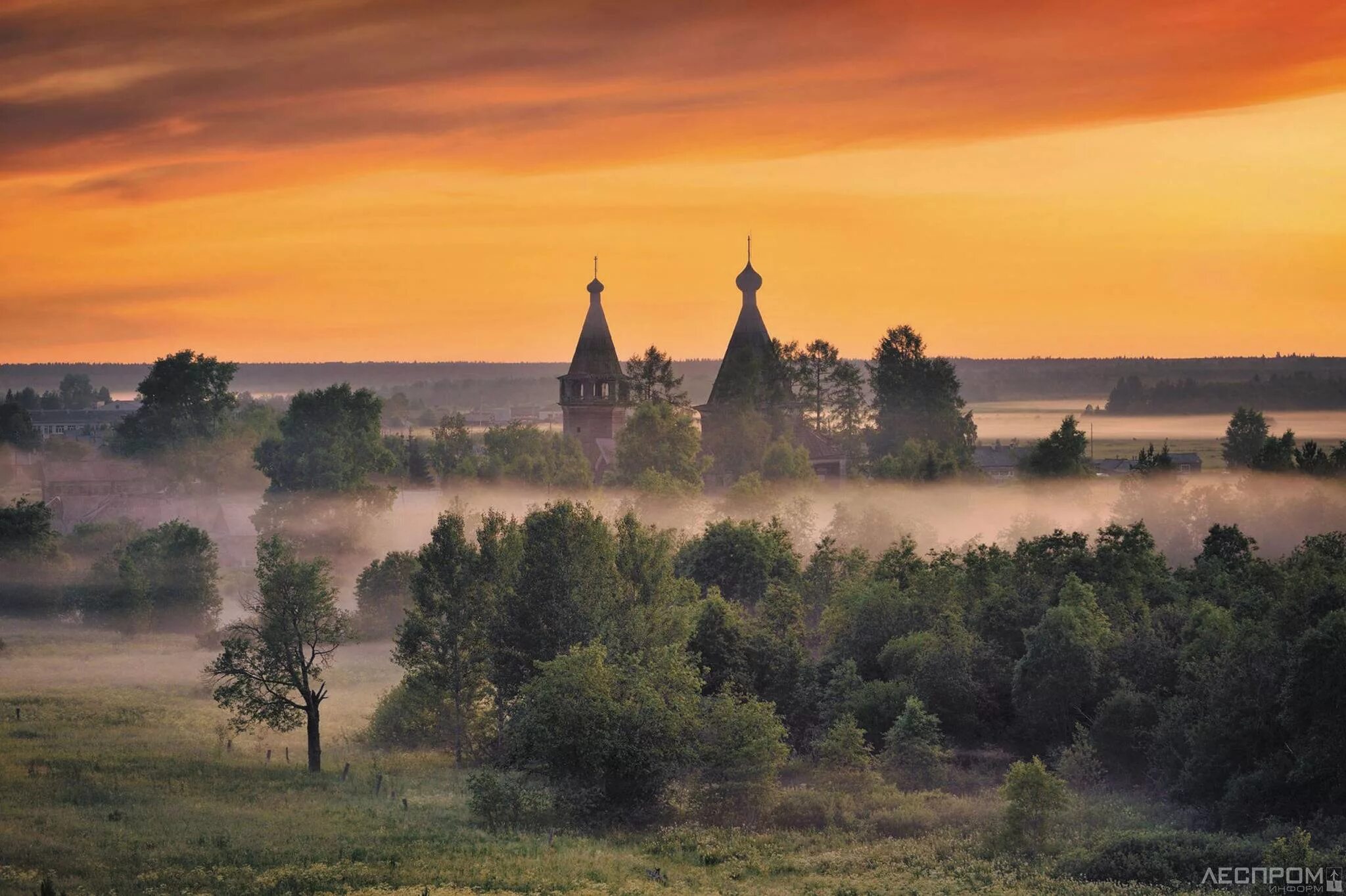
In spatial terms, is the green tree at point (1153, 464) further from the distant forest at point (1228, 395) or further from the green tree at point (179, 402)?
the green tree at point (179, 402)

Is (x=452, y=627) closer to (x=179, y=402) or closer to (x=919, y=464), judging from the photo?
(x=919, y=464)

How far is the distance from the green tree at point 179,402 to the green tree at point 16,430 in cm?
5217

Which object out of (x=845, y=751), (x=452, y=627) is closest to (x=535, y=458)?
(x=452, y=627)

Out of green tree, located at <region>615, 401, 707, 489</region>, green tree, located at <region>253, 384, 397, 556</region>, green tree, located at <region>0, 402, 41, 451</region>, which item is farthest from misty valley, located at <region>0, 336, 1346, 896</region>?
green tree, located at <region>0, 402, 41, 451</region>

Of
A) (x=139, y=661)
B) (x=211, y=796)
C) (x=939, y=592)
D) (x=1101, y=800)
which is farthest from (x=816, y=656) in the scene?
(x=139, y=661)

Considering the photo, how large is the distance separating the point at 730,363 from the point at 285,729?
60997 mm

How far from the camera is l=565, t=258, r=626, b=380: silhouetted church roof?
377ft

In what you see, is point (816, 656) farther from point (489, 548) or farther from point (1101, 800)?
point (1101, 800)

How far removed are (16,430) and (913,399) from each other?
130896mm

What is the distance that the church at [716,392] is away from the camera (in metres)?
108

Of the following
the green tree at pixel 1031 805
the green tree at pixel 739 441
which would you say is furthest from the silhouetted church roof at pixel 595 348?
the green tree at pixel 1031 805

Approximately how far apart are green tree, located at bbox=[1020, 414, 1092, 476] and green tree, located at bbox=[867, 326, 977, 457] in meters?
20.1

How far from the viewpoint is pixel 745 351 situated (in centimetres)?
10906

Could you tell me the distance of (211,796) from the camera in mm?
46156
